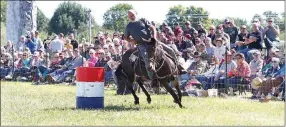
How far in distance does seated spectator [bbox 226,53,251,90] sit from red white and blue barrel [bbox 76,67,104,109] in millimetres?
4937

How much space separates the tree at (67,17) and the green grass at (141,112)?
3224cm

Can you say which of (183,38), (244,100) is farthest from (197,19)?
(244,100)

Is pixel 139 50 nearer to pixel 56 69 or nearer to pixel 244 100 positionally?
pixel 244 100

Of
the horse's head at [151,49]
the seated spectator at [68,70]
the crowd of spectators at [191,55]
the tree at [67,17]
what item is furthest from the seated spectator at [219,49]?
the tree at [67,17]

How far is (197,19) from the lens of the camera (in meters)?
25.2

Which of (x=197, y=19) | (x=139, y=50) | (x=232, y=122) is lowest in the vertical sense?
(x=232, y=122)

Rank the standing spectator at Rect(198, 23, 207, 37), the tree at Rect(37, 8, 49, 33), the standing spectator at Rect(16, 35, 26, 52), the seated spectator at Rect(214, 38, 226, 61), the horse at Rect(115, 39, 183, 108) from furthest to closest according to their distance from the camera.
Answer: the tree at Rect(37, 8, 49, 33) → the standing spectator at Rect(16, 35, 26, 52) → the standing spectator at Rect(198, 23, 207, 37) → the seated spectator at Rect(214, 38, 226, 61) → the horse at Rect(115, 39, 183, 108)

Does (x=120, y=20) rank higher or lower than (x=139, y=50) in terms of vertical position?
higher

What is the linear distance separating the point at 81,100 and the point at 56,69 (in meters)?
9.86

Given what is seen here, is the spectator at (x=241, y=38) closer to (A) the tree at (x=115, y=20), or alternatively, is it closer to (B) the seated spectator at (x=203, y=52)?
(B) the seated spectator at (x=203, y=52)

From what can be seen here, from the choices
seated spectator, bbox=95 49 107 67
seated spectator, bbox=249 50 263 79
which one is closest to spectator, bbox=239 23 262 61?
seated spectator, bbox=249 50 263 79

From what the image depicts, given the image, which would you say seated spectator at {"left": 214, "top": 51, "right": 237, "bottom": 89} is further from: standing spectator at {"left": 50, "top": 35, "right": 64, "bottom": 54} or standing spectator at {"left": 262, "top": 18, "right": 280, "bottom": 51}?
standing spectator at {"left": 50, "top": 35, "right": 64, "bottom": 54}

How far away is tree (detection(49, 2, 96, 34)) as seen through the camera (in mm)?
48053

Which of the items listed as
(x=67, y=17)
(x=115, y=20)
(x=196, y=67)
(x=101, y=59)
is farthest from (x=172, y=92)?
(x=67, y=17)
